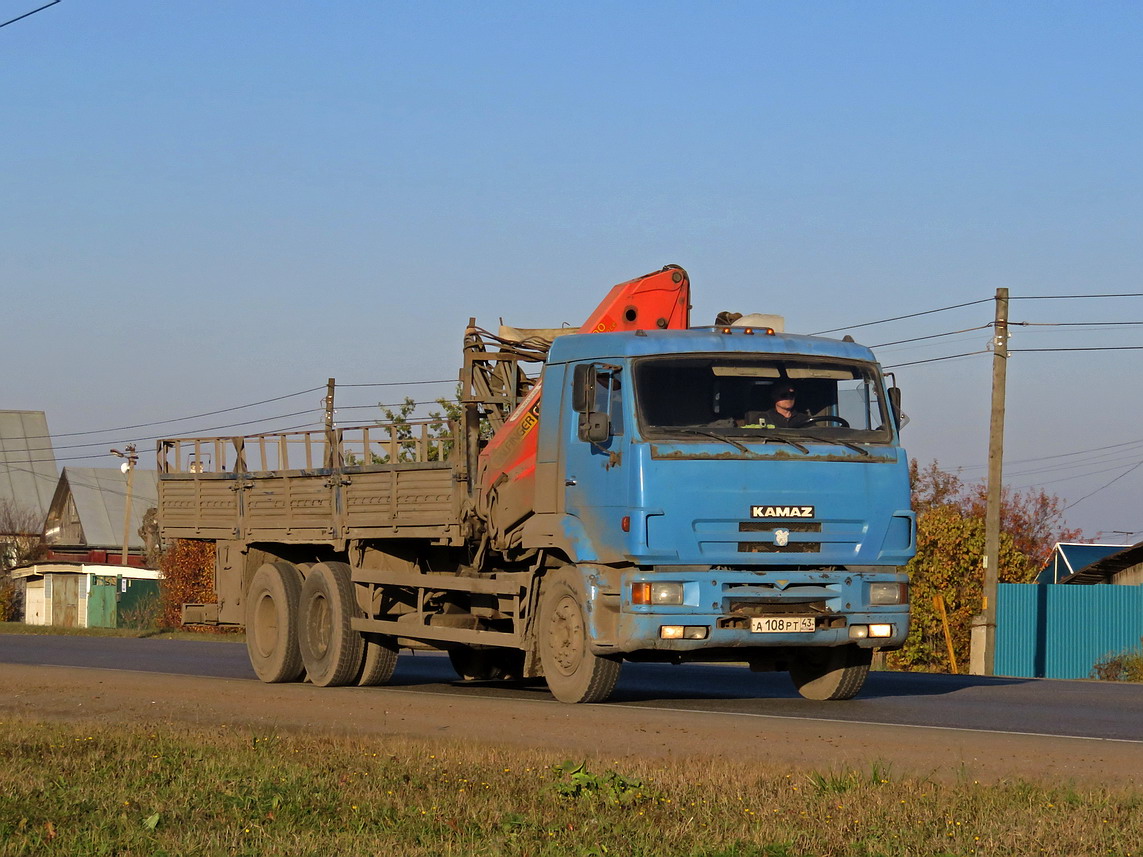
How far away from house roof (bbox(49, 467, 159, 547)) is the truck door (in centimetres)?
7156

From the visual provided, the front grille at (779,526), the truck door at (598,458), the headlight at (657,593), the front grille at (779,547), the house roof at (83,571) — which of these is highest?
the truck door at (598,458)

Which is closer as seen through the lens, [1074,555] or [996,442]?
[996,442]

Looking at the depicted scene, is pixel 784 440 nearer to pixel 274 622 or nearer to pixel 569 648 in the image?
pixel 569 648

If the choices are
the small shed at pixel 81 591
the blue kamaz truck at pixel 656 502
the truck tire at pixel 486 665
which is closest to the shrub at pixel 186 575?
the small shed at pixel 81 591

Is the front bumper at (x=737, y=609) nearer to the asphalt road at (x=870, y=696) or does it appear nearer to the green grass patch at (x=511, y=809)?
the asphalt road at (x=870, y=696)

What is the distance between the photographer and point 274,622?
17.9 m

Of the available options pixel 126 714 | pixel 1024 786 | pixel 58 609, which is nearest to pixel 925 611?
pixel 126 714

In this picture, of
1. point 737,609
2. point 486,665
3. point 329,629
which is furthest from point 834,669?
point 329,629

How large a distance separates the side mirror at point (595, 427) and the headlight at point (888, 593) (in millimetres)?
2459

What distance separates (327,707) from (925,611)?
25500 millimetres

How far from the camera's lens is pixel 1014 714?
13.0 m

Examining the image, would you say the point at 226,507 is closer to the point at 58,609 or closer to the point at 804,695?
the point at 804,695

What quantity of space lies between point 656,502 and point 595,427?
2.90 feet

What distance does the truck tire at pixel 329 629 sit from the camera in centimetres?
1658
